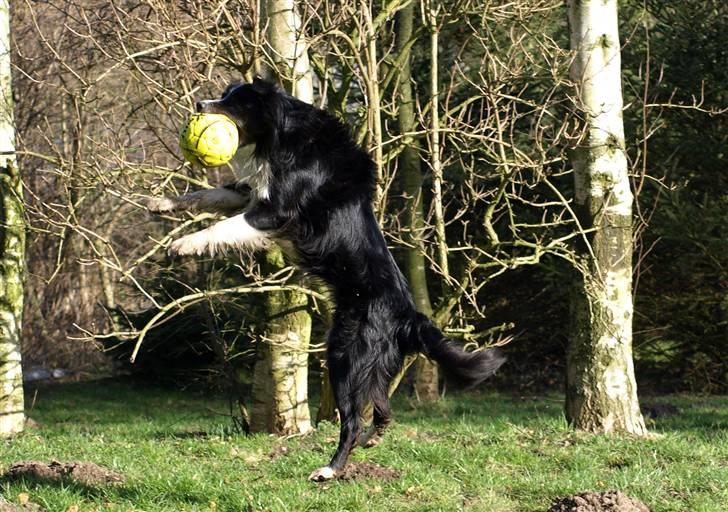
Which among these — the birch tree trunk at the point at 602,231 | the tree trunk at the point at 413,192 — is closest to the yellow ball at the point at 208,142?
the birch tree trunk at the point at 602,231

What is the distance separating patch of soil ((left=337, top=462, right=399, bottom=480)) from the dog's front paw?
1.58 meters

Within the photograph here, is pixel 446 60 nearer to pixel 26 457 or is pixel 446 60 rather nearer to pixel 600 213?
pixel 600 213

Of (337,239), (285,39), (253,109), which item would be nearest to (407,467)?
(337,239)

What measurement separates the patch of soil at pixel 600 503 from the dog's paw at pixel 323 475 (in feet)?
3.96

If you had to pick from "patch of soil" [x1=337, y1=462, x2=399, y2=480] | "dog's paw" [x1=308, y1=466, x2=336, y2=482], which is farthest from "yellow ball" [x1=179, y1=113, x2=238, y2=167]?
"patch of soil" [x1=337, y1=462, x2=399, y2=480]

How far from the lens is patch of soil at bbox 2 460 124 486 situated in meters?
5.66

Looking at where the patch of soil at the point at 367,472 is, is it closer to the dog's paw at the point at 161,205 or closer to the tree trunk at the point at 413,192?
the dog's paw at the point at 161,205

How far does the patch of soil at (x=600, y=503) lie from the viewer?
4.97m

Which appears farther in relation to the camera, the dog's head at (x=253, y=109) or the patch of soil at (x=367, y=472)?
the patch of soil at (x=367, y=472)

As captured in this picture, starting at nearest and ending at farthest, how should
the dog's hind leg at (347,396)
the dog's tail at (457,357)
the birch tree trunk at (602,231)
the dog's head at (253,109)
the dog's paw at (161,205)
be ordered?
the dog's tail at (457,357) → the dog's hind leg at (347,396) → the dog's head at (253,109) → the dog's paw at (161,205) → the birch tree trunk at (602,231)

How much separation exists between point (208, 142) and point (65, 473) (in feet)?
7.33

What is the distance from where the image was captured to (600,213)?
300 inches

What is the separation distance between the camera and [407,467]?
6.04 metres

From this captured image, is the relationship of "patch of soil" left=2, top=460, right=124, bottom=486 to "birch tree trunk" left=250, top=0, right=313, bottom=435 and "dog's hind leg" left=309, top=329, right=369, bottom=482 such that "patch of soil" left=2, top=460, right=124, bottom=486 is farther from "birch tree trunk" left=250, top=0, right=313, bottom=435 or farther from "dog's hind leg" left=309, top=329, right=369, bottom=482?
"birch tree trunk" left=250, top=0, right=313, bottom=435
